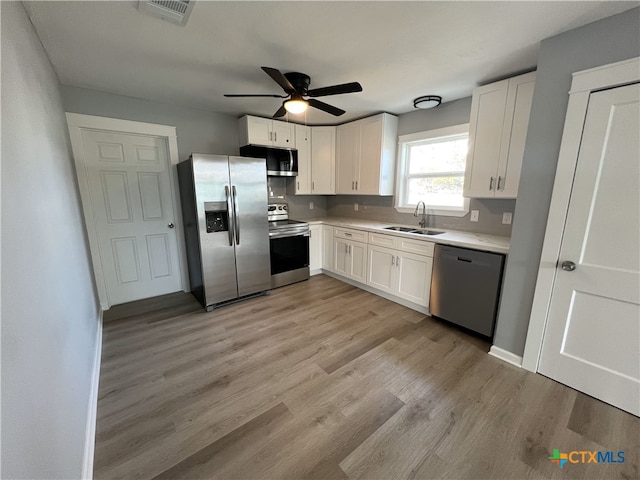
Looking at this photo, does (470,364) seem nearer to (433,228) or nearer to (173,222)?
(433,228)

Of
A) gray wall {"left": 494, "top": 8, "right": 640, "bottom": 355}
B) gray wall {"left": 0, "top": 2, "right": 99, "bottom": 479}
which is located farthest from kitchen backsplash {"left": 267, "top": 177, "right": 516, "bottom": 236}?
gray wall {"left": 0, "top": 2, "right": 99, "bottom": 479}

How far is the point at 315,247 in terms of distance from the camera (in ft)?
13.2

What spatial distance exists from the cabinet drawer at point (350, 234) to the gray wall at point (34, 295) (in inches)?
111

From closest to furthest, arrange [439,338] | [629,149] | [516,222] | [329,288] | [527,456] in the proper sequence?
1. [527,456]
2. [629,149]
3. [516,222]
4. [439,338]
5. [329,288]

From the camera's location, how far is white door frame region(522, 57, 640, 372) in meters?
1.53

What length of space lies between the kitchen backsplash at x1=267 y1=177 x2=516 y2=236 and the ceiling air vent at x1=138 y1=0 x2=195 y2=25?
2.56 m

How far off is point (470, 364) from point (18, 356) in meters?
2.59

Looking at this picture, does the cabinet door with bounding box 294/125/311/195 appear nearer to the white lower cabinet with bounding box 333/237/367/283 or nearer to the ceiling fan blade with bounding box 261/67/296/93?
the white lower cabinet with bounding box 333/237/367/283

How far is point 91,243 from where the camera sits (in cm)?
294

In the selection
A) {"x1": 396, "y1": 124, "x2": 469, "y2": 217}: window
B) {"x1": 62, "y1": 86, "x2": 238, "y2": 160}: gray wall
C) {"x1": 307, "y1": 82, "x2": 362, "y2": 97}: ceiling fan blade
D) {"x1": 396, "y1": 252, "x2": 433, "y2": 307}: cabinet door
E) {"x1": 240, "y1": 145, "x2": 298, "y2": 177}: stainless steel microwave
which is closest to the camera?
{"x1": 307, "y1": 82, "x2": 362, "y2": 97}: ceiling fan blade

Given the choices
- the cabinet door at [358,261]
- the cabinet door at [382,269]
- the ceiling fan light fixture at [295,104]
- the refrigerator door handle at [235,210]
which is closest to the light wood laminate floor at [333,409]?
the cabinet door at [382,269]

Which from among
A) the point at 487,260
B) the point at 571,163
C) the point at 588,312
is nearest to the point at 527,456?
the point at 588,312

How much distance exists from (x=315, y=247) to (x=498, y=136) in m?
2.59

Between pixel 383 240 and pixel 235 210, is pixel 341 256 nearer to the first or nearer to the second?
pixel 383 240
